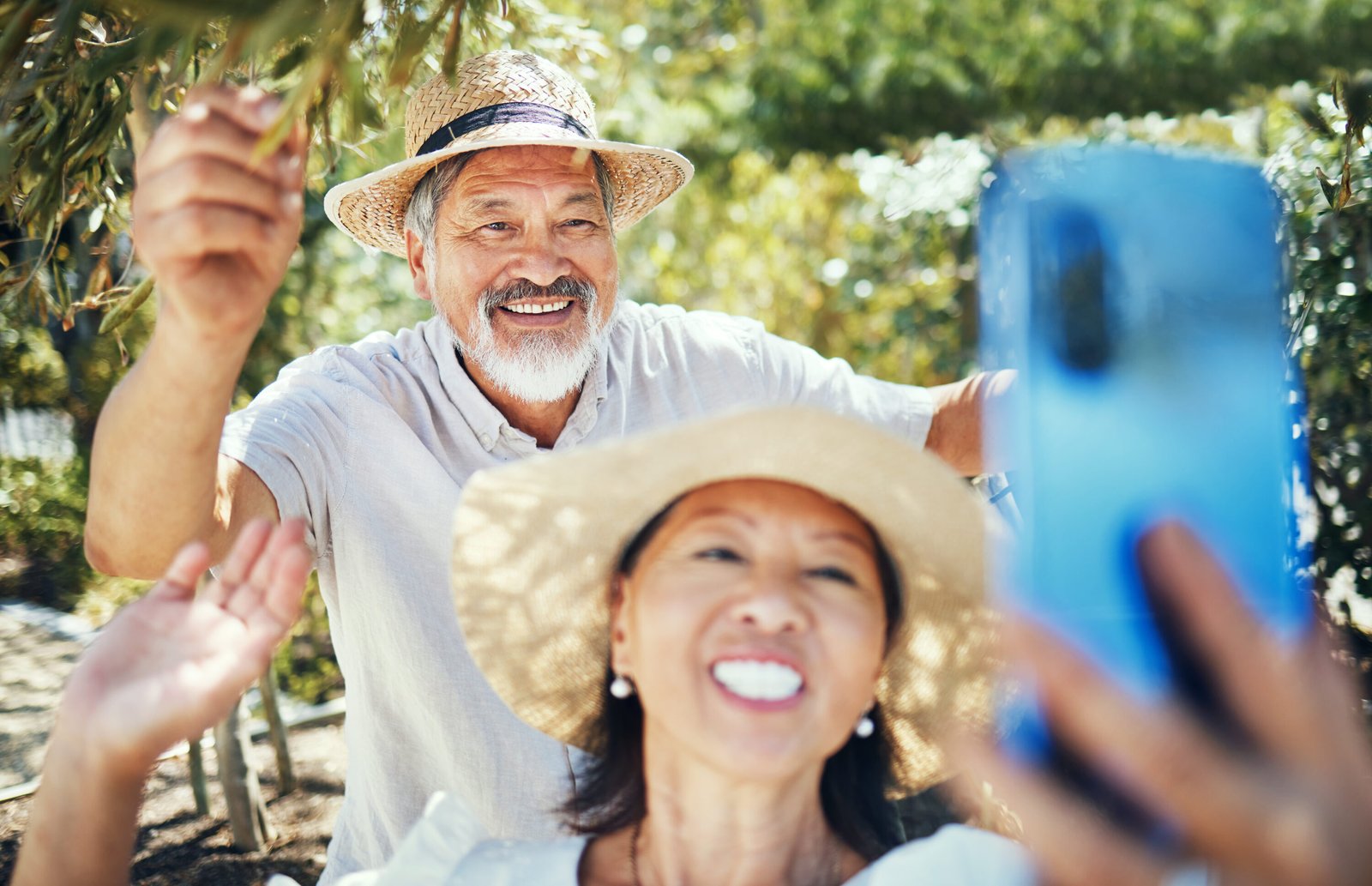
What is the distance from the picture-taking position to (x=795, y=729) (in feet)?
4.56

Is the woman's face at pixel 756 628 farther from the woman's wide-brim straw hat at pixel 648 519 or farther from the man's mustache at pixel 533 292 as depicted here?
the man's mustache at pixel 533 292

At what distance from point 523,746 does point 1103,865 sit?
4.78 ft

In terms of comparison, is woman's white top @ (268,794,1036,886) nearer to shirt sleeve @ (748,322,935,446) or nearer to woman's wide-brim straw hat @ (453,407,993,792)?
woman's wide-brim straw hat @ (453,407,993,792)

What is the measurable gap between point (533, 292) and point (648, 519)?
1.01 metres

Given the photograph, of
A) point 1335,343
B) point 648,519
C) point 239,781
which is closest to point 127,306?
point 648,519

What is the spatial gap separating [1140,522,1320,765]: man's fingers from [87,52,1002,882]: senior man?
4.24 ft

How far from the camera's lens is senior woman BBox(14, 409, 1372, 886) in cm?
125

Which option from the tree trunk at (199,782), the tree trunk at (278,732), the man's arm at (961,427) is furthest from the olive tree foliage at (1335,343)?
the tree trunk at (199,782)

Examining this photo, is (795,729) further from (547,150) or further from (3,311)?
(3,311)

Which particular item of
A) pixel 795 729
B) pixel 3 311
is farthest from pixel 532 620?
pixel 3 311

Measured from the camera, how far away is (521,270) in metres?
2.45

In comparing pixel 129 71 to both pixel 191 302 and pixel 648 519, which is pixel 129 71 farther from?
pixel 648 519

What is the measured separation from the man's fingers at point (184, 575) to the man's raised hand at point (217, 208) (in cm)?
27

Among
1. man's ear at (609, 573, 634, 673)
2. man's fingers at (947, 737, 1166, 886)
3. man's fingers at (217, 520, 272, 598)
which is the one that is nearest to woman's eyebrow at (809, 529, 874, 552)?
man's ear at (609, 573, 634, 673)
